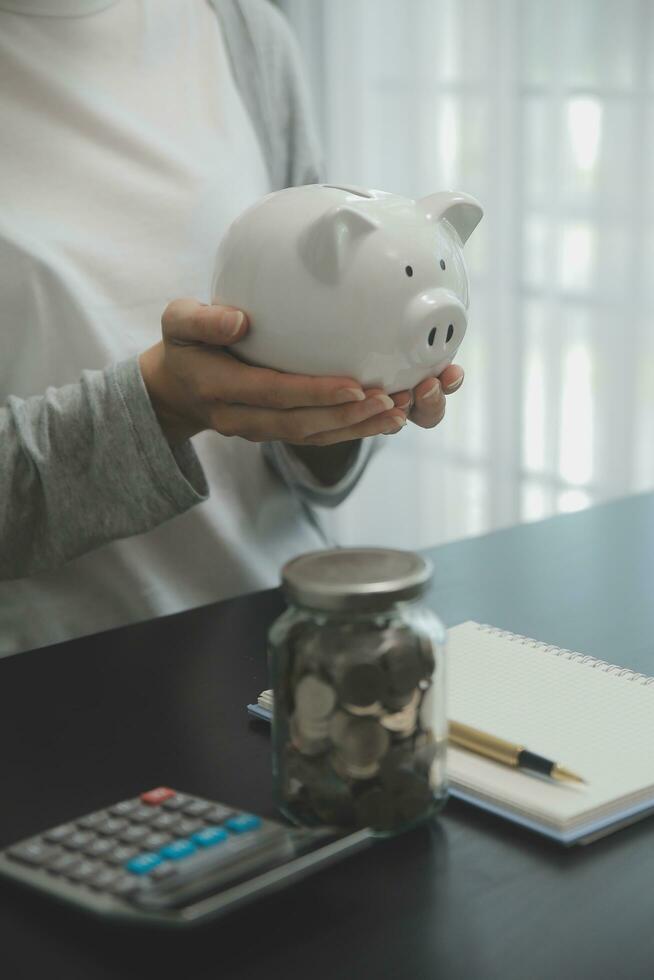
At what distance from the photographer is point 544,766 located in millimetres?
592

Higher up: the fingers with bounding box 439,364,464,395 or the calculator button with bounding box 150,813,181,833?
the fingers with bounding box 439,364,464,395

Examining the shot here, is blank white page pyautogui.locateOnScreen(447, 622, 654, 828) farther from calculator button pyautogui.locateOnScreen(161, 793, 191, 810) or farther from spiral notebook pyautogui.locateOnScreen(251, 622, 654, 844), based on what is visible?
calculator button pyautogui.locateOnScreen(161, 793, 191, 810)

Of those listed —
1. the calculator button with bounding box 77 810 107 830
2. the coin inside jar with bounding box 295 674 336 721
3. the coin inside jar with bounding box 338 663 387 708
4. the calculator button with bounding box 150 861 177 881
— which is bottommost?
the calculator button with bounding box 77 810 107 830

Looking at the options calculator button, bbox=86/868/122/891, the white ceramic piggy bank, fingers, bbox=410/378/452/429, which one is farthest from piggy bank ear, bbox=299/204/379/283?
calculator button, bbox=86/868/122/891

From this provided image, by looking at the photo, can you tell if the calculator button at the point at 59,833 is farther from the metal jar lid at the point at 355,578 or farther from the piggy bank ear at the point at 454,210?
the piggy bank ear at the point at 454,210

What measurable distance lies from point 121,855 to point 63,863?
0.09 feet

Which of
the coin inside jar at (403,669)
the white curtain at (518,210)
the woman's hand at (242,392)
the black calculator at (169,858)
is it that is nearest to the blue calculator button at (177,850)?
the black calculator at (169,858)

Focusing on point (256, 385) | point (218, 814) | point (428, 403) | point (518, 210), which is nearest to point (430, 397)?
point (428, 403)

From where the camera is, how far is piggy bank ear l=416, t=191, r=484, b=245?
2.43ft

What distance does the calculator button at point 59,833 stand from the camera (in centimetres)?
55

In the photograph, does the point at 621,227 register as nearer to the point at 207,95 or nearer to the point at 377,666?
the point at 207,95

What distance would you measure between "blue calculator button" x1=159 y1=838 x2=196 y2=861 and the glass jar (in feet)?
0.21

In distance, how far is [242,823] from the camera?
21.1 inches

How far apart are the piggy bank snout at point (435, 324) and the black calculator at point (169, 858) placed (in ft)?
0.96
